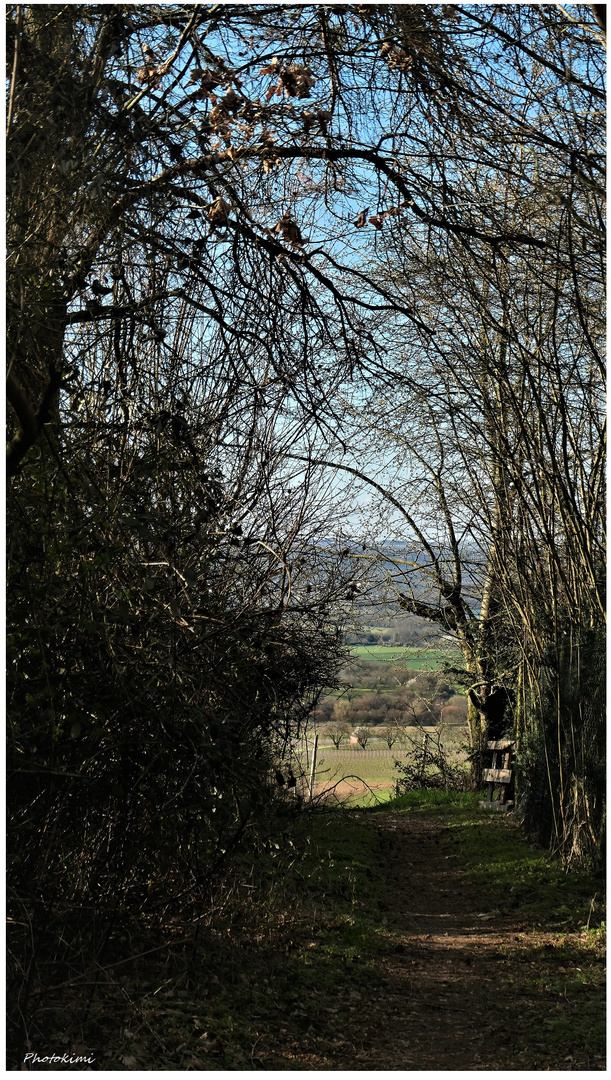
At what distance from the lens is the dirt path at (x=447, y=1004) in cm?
386

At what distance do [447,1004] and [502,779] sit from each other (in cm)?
537

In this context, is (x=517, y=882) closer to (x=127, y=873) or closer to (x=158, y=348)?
(x=127, y=873)

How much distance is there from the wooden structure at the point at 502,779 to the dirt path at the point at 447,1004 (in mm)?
3010

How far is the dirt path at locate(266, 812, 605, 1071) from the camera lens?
386 centimetres

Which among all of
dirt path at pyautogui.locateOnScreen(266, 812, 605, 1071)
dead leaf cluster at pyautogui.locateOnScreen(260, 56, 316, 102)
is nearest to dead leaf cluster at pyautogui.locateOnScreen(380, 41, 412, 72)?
dead leaf cluster at pyautogui.locateOnScreen(260, 56, 316, 102)

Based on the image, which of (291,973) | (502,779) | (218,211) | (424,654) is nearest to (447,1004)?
(291,973)

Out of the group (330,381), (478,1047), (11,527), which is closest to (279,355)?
(330,381)

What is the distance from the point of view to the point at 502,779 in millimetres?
9805

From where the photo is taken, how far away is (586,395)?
21.2 ft

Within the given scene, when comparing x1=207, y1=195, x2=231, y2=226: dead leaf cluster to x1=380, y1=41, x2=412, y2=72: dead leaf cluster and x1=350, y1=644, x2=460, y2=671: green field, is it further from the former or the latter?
x1=350, y1=644, x2=460, y2=671: green field

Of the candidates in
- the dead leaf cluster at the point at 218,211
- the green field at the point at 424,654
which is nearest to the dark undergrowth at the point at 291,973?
the dead leaf cluster at the point at 218,211

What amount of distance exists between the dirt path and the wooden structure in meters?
3.01

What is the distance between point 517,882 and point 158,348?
4.85 metres

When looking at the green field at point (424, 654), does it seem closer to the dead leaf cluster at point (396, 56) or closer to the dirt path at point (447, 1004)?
the dirt path at point (447, 1004)
